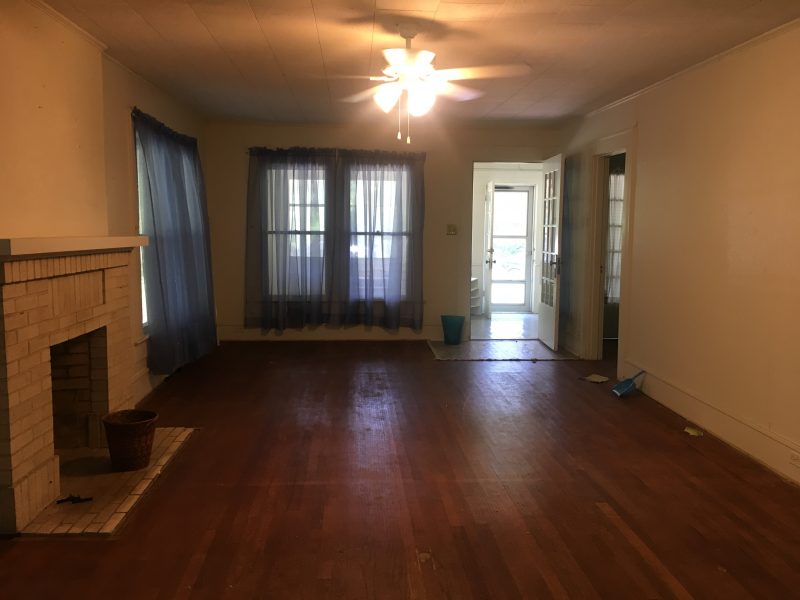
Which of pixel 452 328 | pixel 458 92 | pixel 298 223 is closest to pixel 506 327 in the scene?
pixel 452 328

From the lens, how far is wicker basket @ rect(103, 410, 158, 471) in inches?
128

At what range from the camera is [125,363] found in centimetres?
386

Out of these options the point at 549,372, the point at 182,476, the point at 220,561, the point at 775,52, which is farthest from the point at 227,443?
the point at 775,52

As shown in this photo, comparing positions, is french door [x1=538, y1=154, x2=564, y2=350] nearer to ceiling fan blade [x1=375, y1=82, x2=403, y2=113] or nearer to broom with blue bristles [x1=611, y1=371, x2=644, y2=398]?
broom with blue bristles [x1=611, y1=371, x2=644, y2=398]

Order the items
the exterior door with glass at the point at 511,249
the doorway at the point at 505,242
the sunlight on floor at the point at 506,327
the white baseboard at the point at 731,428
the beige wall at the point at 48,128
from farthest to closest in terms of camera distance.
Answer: the exterior door with glass at the point at 511,249, the doorway at the point at 505,242, the sunlight on floor at the point at 506,327, the white baseboard at the point at 731,428, the beige wall at the point at 48,128

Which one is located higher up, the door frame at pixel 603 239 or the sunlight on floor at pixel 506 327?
the door frame at pixel 603 239

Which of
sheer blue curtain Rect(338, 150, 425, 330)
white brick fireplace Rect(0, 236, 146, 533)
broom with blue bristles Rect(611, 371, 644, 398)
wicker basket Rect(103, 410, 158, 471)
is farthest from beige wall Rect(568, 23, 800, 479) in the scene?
white brick fireplace Rect(0, 236, 146, 533)

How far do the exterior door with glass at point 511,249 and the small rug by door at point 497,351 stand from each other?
2.53 meters

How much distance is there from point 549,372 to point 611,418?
4.51ft

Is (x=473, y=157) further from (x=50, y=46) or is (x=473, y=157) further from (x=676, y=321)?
(x=50, y=46)

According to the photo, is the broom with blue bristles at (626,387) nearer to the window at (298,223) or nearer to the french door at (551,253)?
the french door at (551,253)

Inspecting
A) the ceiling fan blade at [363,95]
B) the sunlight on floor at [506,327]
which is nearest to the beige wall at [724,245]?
the ceiling fan blade at [363,95]

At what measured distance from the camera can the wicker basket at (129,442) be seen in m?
3.25

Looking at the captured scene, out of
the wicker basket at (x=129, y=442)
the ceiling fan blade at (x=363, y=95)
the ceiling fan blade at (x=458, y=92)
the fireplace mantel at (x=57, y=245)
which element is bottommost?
the wicker basket at (x=129, y=442)
